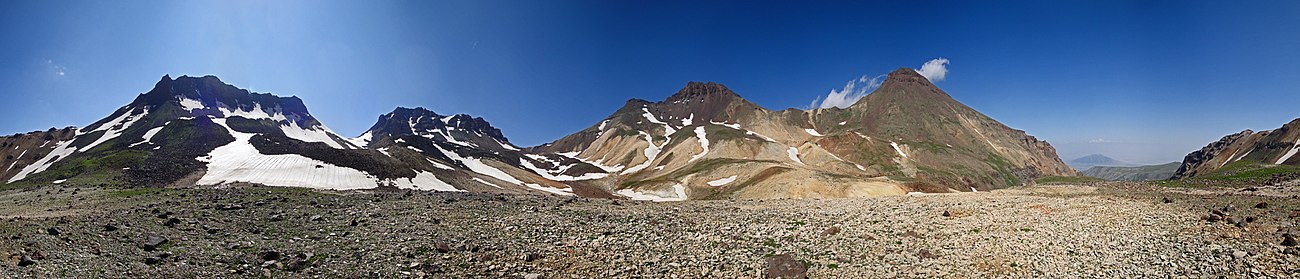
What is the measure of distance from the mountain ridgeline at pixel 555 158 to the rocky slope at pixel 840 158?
19.1 inches

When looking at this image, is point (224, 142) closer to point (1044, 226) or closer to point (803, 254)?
point (803, 254)

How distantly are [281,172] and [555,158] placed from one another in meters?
131

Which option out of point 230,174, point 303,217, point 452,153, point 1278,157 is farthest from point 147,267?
point 1278,157

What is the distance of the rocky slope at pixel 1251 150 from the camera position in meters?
106

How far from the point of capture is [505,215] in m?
29.0

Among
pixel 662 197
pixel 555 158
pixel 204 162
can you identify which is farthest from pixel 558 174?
pixel 204 162

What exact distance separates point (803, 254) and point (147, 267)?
79.5 ft

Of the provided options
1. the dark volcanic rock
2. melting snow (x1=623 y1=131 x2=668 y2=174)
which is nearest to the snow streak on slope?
the dark volcanic rock

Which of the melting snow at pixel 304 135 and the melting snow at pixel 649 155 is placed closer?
the melting snow at pixel 649 155

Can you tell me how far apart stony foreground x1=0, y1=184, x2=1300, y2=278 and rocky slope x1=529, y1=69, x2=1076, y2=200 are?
113 feet

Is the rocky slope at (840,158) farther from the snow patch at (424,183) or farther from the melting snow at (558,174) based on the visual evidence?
the snow patch at (424,183)

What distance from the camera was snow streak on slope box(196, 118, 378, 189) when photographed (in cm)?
6250

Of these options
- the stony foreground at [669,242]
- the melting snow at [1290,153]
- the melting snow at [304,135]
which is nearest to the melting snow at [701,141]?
the stony foreground at [669,242]

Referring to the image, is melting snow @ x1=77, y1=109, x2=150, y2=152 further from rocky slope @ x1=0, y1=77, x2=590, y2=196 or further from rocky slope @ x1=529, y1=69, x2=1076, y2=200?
rocky slope @ x1=529, y1=69, x2=1076, y2=200
